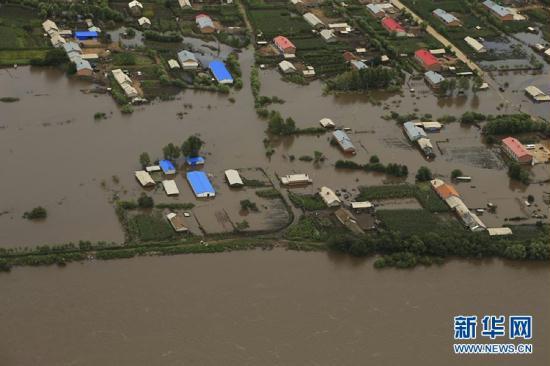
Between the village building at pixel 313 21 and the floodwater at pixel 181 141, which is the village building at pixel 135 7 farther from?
the village building at pixel 313 21

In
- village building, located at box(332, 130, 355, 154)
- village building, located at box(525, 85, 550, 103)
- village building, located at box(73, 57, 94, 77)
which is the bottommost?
village building, located at box(332, 130, 355, 154)

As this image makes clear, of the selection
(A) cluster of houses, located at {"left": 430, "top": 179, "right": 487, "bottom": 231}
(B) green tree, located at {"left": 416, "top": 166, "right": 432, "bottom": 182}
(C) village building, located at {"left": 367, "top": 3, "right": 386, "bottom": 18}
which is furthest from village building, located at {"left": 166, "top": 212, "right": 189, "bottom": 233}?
(C) village building, located at {"left": 367, "top": 3, "right": 386, "bottom": 18}

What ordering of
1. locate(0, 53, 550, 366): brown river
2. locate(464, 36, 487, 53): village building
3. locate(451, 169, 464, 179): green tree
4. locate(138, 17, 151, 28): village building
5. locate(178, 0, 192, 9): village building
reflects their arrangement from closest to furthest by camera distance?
locate(0, 53, 550, 366): brown river < locate(451, 169, 464, 179): green tree < locate(138, 17, 151, 28): village building < locate(464, 36, 487, 53): village building < locate(178, 0, 192, 9): village building

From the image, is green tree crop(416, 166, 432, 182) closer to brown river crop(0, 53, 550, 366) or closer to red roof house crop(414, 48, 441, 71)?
brown river crop(0, 53, 550, 366)

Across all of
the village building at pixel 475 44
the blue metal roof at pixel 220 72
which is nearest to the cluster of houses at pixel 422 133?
the blue metal roof at pixel 220 72

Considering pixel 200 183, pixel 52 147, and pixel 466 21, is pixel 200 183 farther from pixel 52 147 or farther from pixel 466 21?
pixel 466 21

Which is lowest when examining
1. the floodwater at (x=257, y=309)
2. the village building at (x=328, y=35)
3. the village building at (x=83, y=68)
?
the floodwater at (x=257, y=309)

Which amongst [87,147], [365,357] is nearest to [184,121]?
[87,147]

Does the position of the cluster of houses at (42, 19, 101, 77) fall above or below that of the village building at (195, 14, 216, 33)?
below
